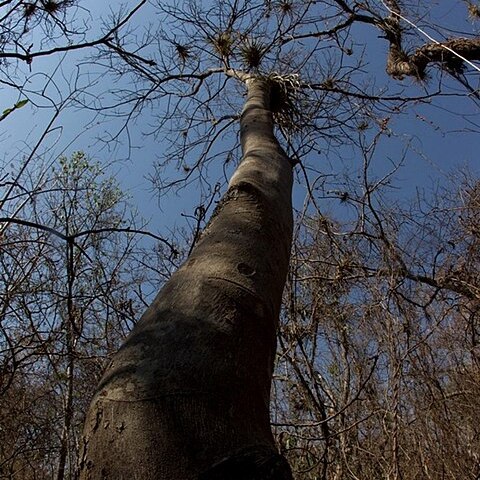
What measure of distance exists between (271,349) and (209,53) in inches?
143

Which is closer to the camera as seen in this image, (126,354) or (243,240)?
(126,354)

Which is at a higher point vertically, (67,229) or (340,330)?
(67,229)

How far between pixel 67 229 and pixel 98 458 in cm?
524

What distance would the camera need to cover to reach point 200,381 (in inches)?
24.7

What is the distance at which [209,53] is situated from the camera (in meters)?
4.06

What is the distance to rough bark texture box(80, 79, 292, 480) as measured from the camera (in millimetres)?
555

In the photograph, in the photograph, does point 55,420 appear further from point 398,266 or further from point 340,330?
point 398,266

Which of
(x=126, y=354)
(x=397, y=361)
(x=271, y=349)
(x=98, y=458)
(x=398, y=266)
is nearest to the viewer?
(x=98, y=458)

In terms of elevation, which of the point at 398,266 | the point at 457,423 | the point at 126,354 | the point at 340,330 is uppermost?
the point at 398,266

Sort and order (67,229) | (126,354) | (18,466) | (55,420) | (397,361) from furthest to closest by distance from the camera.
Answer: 1. (67,229)
2. (18,466)
3. (55,420)
4. (397,361)
5. (126,354)

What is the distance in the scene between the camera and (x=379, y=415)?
2736 millimetres

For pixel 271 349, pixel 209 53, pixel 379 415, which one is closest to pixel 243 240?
pixel 271 349

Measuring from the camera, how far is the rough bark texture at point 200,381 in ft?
1.82

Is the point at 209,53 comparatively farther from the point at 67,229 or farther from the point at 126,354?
the point at 126,354
